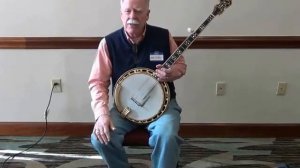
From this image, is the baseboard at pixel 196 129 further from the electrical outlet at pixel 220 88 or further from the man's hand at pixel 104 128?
the man's hand at pixel 104 128

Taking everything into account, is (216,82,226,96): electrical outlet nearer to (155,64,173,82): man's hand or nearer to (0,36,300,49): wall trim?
(0,36,300,49): wall trim

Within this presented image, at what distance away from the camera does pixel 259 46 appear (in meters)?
2.40

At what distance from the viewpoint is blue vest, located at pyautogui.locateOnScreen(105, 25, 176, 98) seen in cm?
186

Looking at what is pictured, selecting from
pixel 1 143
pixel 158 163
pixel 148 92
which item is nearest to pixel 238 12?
pixel 148 92

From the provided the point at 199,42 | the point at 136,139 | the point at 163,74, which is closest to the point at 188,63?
the point at 199,42

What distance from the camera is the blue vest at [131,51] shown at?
1855 millimetres

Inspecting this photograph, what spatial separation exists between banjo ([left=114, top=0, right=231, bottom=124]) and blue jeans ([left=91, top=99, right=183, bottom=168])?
0.05 metres

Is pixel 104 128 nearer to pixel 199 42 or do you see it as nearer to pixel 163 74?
pixel 163 74

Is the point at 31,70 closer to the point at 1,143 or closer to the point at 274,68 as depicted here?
the point at 1,143

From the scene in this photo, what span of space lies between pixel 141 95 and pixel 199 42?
2.55ft

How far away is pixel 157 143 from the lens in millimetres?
1688

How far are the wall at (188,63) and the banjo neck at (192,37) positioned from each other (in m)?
0.56

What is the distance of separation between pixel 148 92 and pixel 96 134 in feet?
1.10

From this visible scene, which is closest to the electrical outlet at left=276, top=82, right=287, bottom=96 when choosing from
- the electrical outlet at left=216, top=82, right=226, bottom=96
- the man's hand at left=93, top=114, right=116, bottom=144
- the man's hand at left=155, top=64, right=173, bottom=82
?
the electrical outlet at left=216, top=82, right=226, bottom=96
